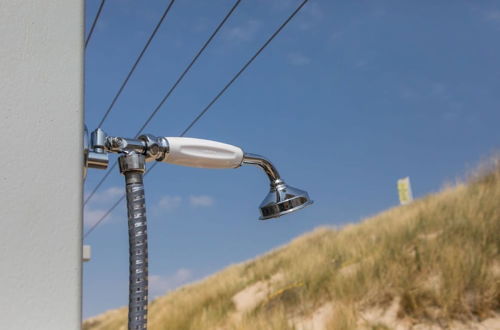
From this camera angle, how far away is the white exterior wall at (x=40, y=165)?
1024 mm

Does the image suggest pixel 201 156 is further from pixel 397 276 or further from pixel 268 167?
pixel 397 276

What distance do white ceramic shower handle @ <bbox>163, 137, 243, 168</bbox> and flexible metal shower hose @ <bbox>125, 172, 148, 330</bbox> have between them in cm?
15

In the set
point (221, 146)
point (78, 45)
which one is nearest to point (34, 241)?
point (78, 45)

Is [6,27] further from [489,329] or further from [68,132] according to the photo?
[489,329]

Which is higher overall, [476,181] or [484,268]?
[476,181]

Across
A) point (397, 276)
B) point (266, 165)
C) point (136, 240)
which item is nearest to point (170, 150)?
point (136, 240)

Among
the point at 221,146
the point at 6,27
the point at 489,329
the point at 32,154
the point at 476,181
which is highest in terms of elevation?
the point at 476,181

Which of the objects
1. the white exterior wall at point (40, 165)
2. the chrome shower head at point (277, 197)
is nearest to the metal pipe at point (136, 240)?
the white exterior wall at point (40, 165)

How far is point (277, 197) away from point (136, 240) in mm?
618

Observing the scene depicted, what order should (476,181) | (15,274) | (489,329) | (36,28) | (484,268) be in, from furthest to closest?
(476,181) < (484,268) < (489,329) < (36,28) < (15,274)

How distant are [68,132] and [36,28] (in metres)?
0.22

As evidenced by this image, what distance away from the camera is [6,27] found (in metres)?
1.11

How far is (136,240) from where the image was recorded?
1.42 meters

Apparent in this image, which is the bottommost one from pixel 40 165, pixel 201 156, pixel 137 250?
pixel 137 250
